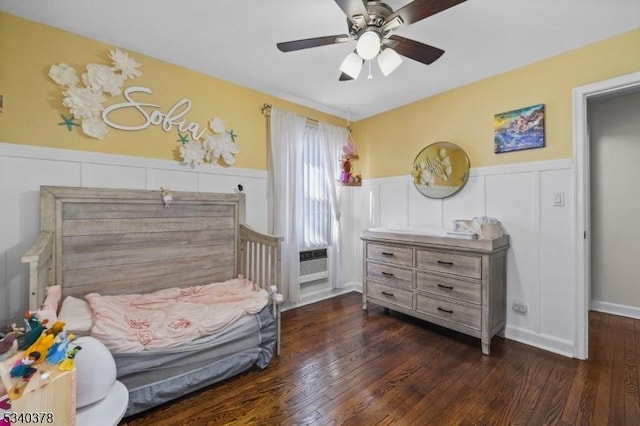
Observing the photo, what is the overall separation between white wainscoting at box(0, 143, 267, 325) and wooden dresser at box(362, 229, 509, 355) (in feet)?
7.04

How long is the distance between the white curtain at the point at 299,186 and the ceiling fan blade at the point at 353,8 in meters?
1.73

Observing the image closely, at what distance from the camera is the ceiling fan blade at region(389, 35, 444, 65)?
5.24 ft

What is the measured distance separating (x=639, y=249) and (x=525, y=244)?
1.61m

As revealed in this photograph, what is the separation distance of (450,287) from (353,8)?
2.17 metres

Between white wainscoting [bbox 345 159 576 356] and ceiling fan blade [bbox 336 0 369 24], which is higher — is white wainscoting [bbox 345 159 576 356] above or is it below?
below

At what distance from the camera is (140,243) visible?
223 centimetres

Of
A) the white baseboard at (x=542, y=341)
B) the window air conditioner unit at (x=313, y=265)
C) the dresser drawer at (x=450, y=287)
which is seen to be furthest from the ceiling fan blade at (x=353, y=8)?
the white baseboard at (x=542, y=341)

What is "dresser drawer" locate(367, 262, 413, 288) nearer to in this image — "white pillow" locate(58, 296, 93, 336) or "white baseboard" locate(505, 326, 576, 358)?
"white baseboard" locate(505, 326, 576, 358)

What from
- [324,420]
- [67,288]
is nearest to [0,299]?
Answer: [67,288]

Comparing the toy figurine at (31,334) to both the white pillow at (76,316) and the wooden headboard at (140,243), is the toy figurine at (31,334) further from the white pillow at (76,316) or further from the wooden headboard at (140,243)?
the wooden headboard at (140,243)

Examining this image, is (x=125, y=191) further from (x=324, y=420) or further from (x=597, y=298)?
(x=597, y=298)

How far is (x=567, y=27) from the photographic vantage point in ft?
6.26

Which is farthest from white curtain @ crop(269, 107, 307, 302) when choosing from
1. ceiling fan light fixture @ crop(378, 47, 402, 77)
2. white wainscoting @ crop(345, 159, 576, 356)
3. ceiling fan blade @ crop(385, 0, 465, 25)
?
ceiling fan blade @ crop(385, 0, 465, 25)

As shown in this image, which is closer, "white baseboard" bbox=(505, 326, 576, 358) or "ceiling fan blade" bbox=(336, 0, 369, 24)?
"ceiling fan blade" bbox=(336, 0, 369, 24)
